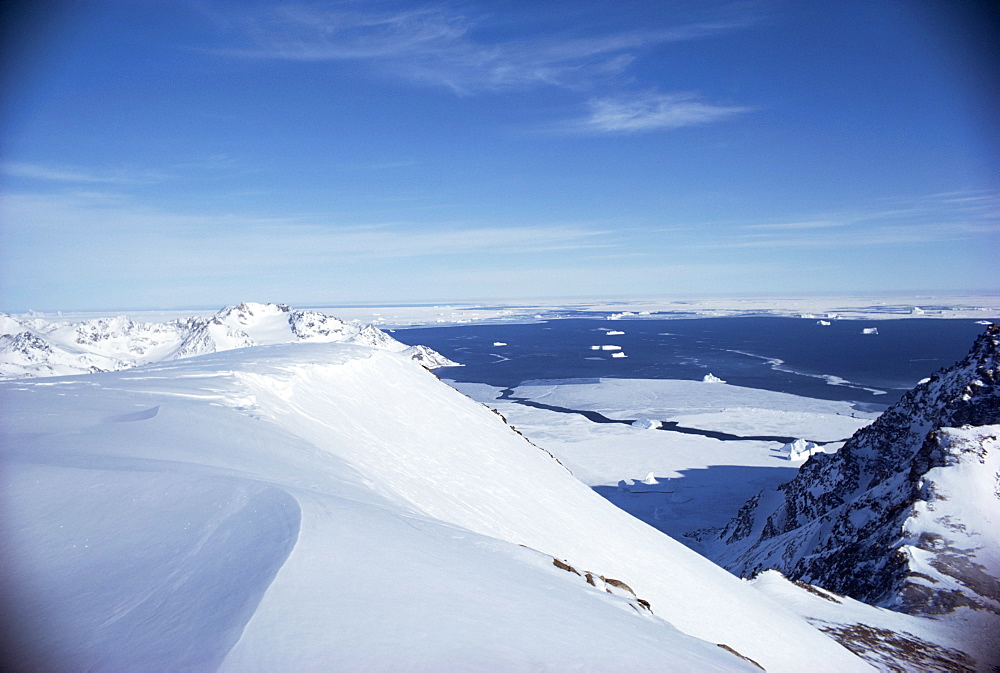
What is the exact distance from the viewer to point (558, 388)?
3334 inches

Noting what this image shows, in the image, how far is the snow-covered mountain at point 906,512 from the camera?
21.1 meters

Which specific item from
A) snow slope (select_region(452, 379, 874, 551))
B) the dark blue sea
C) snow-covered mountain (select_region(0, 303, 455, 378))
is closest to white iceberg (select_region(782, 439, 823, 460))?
snow slope (select_region(452, 379, 874, 551))

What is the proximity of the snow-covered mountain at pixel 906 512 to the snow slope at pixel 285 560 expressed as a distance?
12.7m

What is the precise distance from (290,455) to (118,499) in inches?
143

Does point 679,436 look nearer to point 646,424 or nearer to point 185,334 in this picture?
point 646,424

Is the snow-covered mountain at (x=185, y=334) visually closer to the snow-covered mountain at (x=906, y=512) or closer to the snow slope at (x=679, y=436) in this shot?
the snow slope at (x=679, y=436)

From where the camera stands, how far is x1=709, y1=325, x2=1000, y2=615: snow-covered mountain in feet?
69.1

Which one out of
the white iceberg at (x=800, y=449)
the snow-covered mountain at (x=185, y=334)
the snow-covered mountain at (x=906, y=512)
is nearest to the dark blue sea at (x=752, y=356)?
the white iceberg at (x=800, y=449)

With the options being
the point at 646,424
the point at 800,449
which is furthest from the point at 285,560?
the point at 646,424

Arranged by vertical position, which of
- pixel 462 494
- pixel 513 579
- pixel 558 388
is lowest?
pixel 558 388

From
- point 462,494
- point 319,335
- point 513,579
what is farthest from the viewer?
point 319,335

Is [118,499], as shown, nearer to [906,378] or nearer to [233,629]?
[233,629]

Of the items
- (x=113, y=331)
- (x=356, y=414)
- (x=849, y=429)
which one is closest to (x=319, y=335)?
(x=113, y=331)

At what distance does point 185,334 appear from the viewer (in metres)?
159
